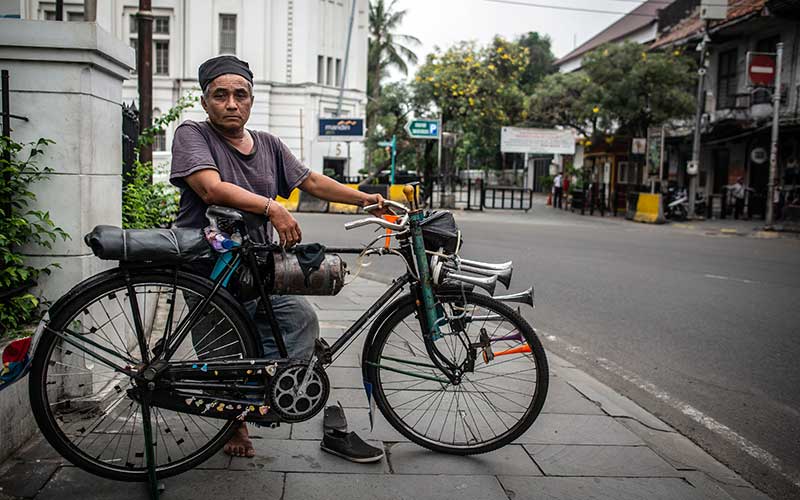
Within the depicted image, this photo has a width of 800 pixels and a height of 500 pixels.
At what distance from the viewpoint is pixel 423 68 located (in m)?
29.7

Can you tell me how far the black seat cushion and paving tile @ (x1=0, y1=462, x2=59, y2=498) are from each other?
1.01 metres

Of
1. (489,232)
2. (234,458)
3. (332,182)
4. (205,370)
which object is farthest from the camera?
(489,232)

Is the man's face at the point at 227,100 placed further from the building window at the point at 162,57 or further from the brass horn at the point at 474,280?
the building window at the point at 162,57

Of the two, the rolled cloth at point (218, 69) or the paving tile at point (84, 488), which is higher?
the rolled cloth at point (218, 69)

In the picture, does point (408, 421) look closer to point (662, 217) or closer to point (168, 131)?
point (662, 217)

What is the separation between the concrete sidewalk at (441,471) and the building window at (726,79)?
27526 millimetres

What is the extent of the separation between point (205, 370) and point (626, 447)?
219 centimetres

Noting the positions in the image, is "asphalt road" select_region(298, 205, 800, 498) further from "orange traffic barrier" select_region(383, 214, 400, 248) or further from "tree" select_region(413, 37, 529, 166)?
"tree" select_region(413, 37, 529, 166)

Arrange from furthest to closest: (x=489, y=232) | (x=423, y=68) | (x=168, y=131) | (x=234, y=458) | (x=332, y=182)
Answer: (x=168, y=131), (x=423, y=68), (x=489, y=232), (x=332, y=182), (x=234, y=458)

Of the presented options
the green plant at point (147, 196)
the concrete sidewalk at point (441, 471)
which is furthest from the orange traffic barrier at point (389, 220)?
the green plant at point (147, 196)

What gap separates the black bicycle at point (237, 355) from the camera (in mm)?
3234

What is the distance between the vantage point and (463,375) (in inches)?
151

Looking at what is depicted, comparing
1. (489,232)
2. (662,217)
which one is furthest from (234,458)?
(662,217)

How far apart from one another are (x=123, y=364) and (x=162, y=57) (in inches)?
1362
